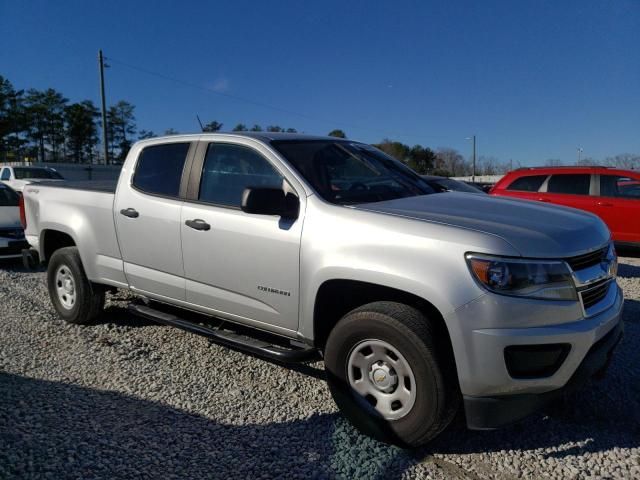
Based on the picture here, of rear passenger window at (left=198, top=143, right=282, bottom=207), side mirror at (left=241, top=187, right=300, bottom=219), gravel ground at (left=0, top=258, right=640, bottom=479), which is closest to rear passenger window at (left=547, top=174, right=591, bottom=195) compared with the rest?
gravel ground at (left=0, top=258, right=640, bottom=479)

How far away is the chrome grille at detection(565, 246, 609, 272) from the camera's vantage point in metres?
2.70

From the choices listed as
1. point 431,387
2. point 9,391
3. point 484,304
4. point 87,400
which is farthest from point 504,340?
point 9,391

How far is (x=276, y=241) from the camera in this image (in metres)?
3.29

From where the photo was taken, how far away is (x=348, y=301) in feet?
10.7

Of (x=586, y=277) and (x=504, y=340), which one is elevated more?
(x=586, y=277)

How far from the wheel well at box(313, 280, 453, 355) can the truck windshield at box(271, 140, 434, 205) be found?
0.55m

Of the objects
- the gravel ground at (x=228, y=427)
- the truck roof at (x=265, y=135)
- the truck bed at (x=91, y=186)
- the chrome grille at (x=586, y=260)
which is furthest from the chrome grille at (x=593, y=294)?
the truck bed at (x=91, y=186)

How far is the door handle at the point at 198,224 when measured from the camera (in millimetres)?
3674

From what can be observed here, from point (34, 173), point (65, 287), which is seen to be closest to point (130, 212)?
point (65, 287)

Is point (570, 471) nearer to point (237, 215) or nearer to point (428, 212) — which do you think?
point (428, 212)

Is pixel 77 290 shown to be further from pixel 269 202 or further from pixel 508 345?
pixel 508 345

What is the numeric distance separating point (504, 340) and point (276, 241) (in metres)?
1.50

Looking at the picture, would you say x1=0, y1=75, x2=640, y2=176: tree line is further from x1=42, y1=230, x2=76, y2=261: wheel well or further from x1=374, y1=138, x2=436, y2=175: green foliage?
x1=42, y1=230, x2=76, y2=261: wheel well

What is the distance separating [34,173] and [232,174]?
1656cm
